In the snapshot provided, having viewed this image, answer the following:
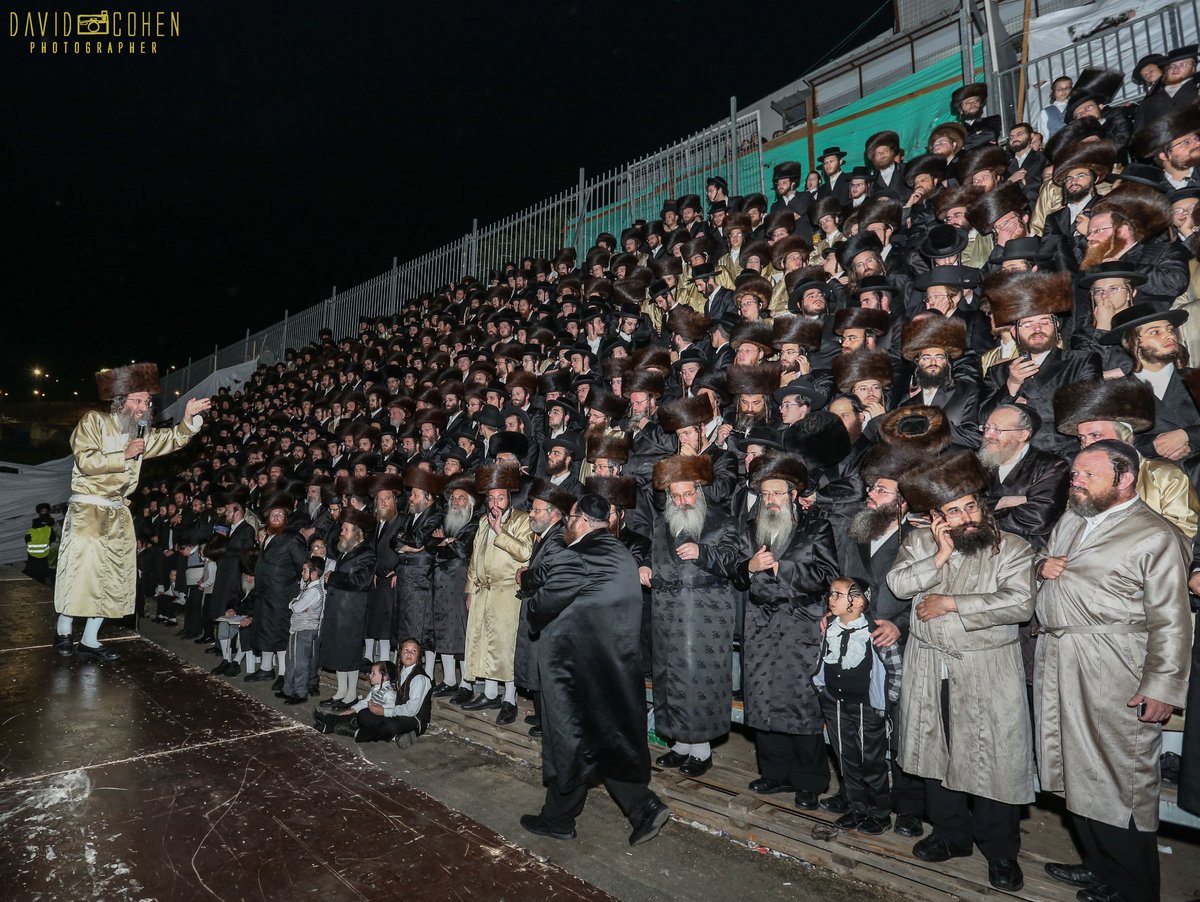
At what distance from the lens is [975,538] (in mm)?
3367

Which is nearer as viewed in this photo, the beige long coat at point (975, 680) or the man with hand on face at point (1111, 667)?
the man with hand on face at point (1111, 667)

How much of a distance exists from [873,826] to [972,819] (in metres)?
0.47

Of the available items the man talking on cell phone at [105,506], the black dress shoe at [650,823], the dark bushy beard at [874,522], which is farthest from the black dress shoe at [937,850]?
the man talking on cell phone at [105,506]

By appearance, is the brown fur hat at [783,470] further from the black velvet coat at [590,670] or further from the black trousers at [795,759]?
the black trousers at [795,759]

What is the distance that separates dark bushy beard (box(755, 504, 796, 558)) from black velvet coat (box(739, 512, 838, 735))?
5cm

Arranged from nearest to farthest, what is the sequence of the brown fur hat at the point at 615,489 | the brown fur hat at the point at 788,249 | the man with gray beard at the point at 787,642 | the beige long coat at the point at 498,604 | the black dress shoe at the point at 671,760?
the man with gray beard at the point at 787,642
the black dress shoe at the point at 671,760
the brown fur hat at the point at 615,489
the beige long coat at the point at 498,604
the brown fur hat at the point at 788,249

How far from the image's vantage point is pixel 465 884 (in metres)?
3.05

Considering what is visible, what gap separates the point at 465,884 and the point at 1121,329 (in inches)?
175

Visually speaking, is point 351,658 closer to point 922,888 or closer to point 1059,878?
point 922,888

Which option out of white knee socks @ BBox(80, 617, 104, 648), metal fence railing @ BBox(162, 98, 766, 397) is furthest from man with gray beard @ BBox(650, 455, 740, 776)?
metal fence railing @ BBox(162, 98, 766, 397)

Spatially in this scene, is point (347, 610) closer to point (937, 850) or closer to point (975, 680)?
point (937, 850)

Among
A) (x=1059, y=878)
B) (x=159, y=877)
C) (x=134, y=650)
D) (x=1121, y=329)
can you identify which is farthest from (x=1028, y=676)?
(x=134, y=650)

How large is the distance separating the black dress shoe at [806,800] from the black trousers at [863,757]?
7.2 inches

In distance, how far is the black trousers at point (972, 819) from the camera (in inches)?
124
